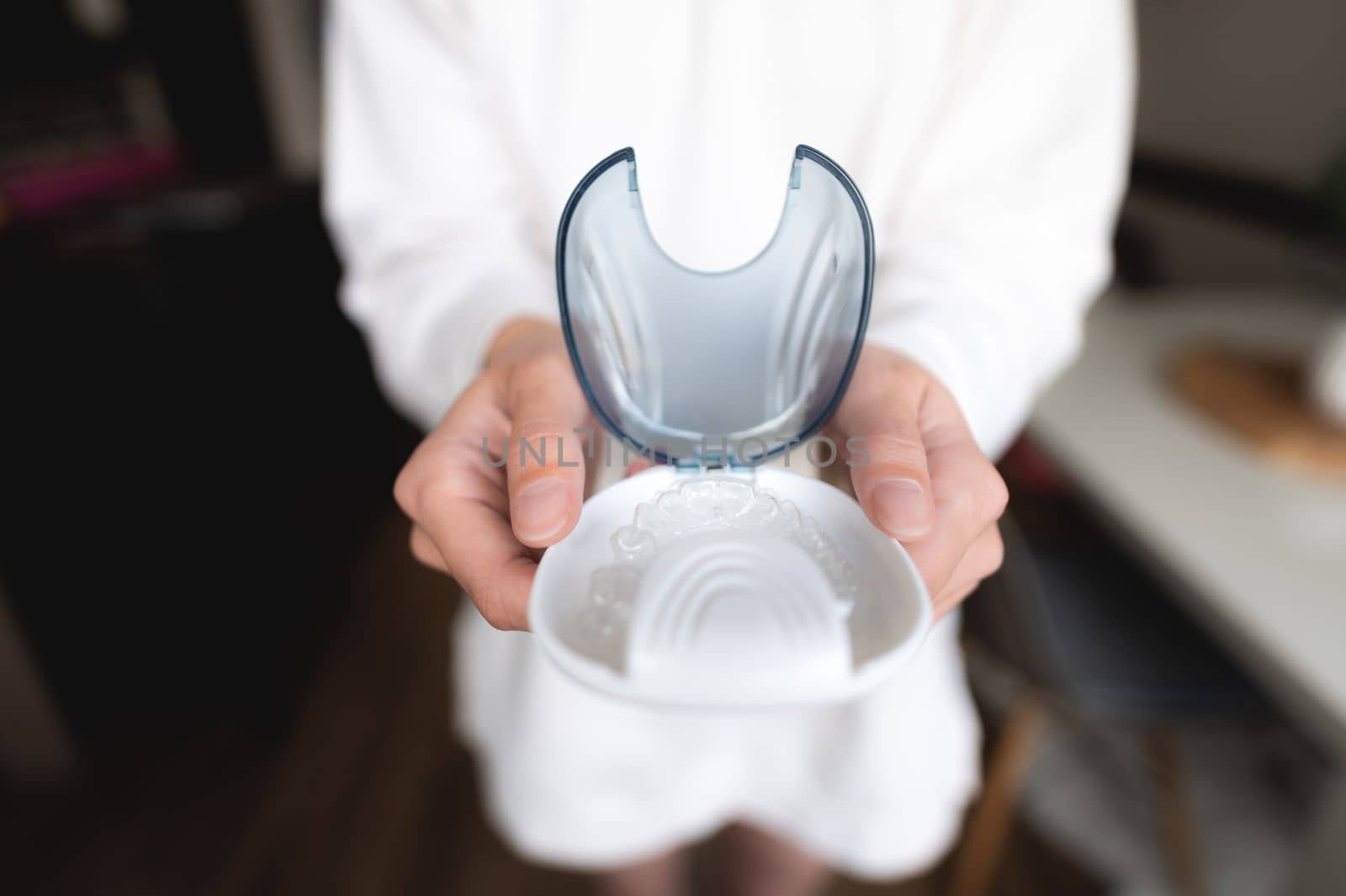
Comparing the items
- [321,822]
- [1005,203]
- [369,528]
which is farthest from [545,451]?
[321,822]

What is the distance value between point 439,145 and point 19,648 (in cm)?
76

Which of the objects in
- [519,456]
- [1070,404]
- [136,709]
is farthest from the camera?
[136,709]

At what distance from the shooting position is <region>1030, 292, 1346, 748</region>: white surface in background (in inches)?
18.9

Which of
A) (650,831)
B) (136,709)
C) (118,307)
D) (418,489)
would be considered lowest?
(136,709)

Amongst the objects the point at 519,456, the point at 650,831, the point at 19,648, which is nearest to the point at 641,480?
the point at 519,456

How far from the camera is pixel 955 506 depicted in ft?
0.73

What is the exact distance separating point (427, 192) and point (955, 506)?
0.28 m

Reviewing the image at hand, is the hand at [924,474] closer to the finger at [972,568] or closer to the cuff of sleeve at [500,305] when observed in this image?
the finger at [972,568]

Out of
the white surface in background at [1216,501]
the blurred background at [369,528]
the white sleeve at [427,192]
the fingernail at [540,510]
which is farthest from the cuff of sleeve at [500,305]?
the white surface in background at [1216,501]

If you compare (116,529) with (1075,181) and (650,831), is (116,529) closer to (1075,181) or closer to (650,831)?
(650,831)

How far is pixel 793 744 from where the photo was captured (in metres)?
0.46

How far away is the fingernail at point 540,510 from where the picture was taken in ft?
0.69

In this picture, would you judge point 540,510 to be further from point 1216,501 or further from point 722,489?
point 1216,501

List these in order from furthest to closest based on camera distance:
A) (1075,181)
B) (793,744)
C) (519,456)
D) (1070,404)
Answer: (1070,404) < (793,744) < (1075,181) < (519,456)
